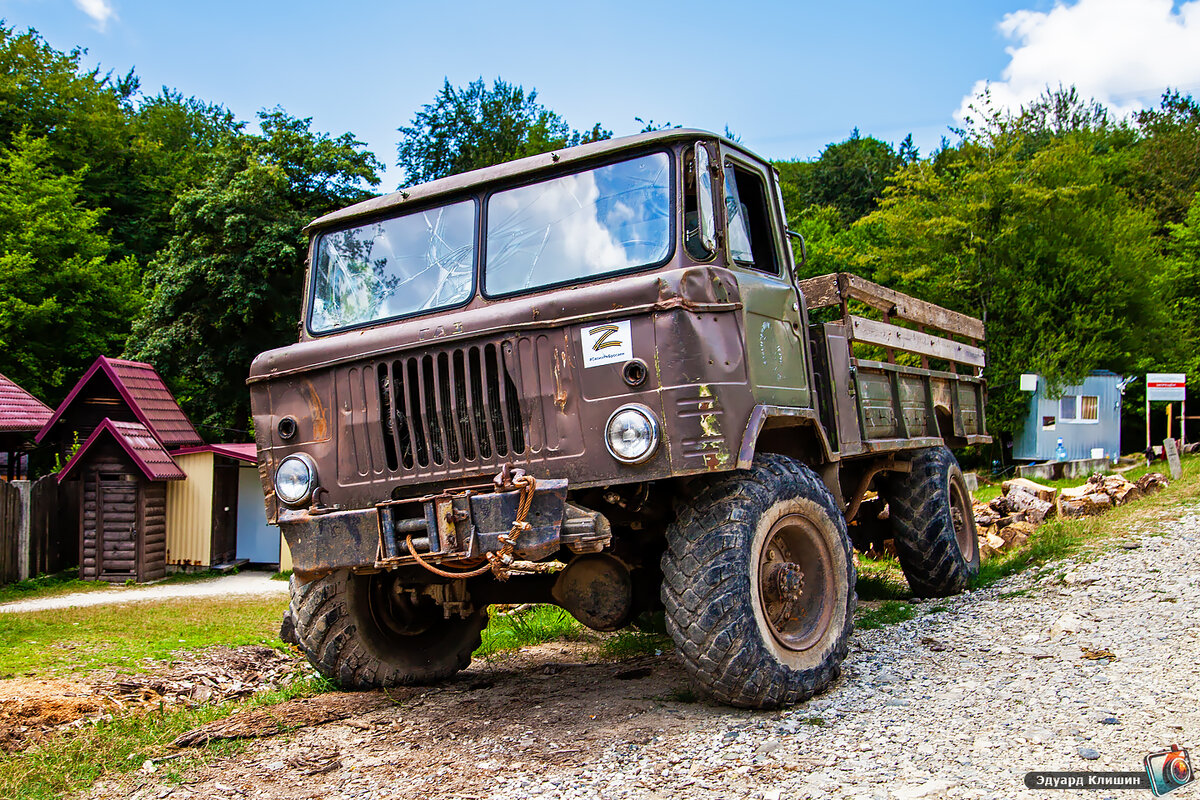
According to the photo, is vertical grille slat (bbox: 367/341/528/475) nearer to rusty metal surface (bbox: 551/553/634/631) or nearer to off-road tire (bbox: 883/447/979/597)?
rusty metal surface (bbox: 551/553/634/631)

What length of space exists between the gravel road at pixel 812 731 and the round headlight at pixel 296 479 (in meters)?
1.25

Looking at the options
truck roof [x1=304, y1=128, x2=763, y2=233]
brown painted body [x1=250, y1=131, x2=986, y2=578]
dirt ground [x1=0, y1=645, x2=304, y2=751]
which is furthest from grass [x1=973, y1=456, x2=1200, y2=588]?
dirt ground [x1=0, y1=645, x2=304, y2=751]

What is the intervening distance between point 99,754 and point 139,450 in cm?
1508

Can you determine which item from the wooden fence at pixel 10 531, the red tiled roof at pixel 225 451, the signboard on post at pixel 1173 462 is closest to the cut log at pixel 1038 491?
the signboard on post at pixel 1173 462

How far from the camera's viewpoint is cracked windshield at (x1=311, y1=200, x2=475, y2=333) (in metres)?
5.54

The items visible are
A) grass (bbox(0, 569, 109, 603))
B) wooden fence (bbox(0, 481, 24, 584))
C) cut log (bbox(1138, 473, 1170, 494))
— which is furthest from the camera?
wooden fence (bbox(0, 481, 24, 584))

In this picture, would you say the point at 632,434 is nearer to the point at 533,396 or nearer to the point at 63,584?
the point at 533,396

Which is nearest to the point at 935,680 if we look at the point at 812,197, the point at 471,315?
the point at 471,315

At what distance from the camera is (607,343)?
15.3 feet

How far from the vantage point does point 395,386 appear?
509cm

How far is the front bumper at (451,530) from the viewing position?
178 inches

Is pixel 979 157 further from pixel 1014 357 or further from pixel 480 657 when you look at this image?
pixel 480 657

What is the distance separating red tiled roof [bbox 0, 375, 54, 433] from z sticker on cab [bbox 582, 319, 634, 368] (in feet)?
59.9

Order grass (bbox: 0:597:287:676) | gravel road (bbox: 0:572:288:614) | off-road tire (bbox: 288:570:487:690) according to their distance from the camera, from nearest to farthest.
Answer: off-road tire (bbox: 288:570:487:690) < grass (bbox: 0:597:287:676) < gravel road (bbox: 0:572:288:614)
